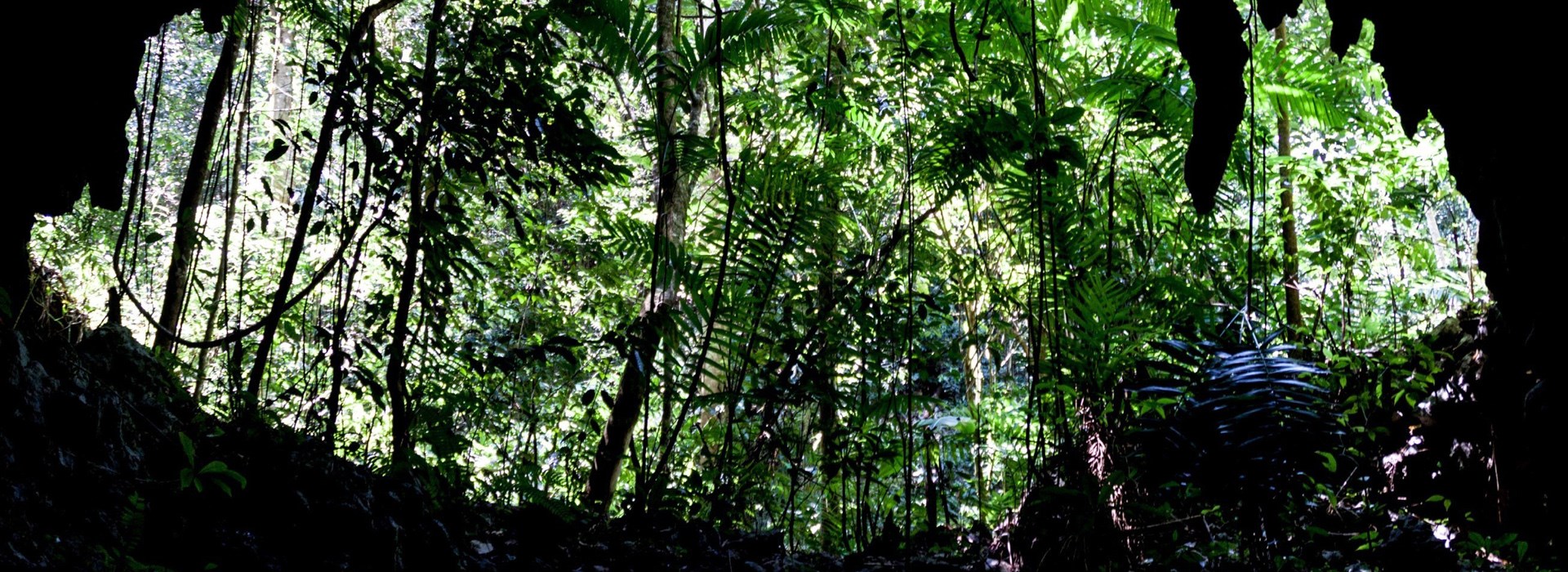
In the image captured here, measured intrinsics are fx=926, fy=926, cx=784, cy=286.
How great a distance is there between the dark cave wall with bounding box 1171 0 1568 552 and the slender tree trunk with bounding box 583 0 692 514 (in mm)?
2036

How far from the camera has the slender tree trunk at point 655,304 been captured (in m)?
3.74

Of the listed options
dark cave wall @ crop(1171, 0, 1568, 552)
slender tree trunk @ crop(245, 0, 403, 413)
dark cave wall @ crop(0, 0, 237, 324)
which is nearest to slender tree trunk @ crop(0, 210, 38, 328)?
dark cave wall @ crop(0, 0, 237, 324)

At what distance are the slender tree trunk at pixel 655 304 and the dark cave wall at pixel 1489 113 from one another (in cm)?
204

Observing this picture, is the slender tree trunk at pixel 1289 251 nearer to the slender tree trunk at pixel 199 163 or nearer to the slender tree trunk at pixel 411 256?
the slender tree trunk at pixel 411 256

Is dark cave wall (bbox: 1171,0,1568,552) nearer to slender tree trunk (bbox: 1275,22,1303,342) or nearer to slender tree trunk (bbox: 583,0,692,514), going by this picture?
slender tree trunk (bbox: 583,0,692,514)

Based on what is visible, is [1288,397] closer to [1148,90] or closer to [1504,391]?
[1148,90]

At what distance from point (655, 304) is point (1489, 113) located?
3.55m

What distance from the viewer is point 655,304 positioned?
4.81 m

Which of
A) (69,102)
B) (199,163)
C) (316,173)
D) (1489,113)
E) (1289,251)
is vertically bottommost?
(1489,113)

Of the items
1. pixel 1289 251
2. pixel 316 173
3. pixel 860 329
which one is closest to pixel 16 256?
pixel 316 173

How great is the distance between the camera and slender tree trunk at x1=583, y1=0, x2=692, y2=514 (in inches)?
147

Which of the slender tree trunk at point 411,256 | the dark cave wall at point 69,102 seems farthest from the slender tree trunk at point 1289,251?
the dark cave wall at point 69,102

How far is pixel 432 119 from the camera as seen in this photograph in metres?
3.47

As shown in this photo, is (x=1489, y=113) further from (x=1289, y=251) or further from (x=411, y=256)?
(x=411, y=256)
